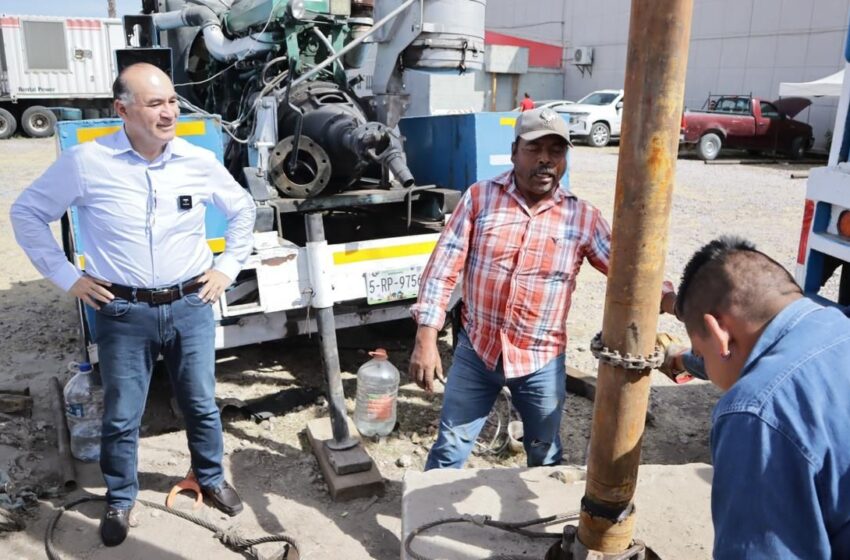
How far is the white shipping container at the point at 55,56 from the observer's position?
2041cm

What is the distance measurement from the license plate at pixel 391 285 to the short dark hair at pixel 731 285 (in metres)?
2.71

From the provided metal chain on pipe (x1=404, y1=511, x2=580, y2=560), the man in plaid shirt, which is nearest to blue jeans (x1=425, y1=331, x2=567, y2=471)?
the man in plaid shirt

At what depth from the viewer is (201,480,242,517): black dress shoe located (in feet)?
11.0

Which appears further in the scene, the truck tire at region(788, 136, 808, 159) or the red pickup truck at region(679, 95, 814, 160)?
the truck tire at region(788, 136, 808, 159)

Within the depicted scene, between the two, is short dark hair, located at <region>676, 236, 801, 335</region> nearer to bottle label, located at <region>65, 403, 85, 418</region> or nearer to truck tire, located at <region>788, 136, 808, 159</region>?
bottle label, located at <region>65, 403, 85, 418</region>

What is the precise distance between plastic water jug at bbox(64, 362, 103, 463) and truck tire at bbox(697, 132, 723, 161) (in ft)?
56.8

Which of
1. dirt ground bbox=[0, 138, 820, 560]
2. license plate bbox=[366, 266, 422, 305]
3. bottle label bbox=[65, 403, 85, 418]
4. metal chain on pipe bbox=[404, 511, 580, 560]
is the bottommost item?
dirt ground bbox=[0, 138, 820, 560]

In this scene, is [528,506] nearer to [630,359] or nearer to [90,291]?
[630,359]

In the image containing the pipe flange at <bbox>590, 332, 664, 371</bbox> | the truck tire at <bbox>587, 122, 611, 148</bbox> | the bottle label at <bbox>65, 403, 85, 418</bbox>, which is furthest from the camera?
the truck tire at <bbox>587, 122, 611, 148</bbox>

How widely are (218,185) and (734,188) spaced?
12271 mm

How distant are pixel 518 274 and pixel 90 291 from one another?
1.68 meters

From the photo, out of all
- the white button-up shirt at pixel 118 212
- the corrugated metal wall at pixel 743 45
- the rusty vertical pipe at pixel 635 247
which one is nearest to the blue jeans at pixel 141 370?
the white button-up shirt at pixel 118 212

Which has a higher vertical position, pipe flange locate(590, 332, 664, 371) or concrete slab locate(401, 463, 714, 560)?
pipe flange locate(590, 332, 664, 371)

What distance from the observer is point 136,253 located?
2926 mm
